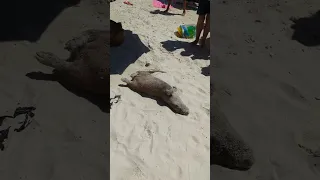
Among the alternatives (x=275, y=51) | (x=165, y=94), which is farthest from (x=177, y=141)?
(x=275, y=51)

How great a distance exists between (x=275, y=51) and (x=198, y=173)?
9.62 feet

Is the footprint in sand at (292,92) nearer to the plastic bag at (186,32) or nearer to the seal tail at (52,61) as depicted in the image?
the plastic bag at (186,32)

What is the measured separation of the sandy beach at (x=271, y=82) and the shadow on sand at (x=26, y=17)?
2.42 m

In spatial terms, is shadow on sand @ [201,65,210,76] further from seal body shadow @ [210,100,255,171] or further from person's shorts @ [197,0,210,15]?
seal body shadow @ [210,100,255,171]

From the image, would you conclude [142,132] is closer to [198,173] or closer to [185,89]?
[198,173]

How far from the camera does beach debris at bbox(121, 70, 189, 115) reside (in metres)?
3.71

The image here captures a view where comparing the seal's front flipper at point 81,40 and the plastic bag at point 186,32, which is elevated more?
the seal's front flipper at point 81,40

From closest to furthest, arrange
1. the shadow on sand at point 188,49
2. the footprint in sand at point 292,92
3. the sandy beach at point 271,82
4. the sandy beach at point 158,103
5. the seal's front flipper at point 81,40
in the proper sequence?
the sandy beach at point 158,103 → the sandy beach at point 271,82 → the footprint in sand at point 292,92 → the seal's front flipper at point 81,40 → the shadow on sand at point 188,49

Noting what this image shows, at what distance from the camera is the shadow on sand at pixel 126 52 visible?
14.8 feet

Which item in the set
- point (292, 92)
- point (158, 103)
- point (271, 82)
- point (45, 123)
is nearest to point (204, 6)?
point (271, 82)

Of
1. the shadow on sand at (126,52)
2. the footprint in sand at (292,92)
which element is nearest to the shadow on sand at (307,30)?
the footprint in sand at (292,92)

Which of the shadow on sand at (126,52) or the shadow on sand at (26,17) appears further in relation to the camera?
the shadow on sand at (126,52)

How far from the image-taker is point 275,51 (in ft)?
16.8

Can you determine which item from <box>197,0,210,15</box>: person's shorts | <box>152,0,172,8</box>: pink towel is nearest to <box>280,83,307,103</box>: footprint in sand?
<box>197,0,210,15</box>: person's shorts
